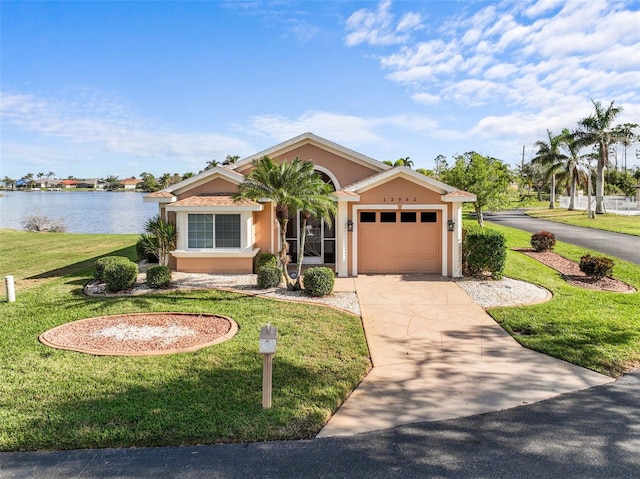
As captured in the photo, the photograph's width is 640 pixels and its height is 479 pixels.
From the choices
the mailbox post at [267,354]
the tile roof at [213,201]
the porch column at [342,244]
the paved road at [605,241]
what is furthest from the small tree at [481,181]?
the mailbox post at [267,354]

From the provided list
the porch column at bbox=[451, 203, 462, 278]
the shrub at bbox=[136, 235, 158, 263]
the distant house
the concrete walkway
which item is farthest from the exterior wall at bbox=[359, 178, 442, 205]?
the distant house

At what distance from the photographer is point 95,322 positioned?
1002cm

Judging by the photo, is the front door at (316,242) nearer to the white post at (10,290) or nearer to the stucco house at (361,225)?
the stucco house at (361,225)

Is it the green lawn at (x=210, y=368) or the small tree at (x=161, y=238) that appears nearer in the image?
the green lawn at (x=210, y=368)

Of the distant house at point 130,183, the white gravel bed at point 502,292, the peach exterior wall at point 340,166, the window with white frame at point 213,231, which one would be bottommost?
the white gravel bed at point 502,292

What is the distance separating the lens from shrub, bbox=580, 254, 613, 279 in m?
14.1

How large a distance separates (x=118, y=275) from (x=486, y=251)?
11762 mm

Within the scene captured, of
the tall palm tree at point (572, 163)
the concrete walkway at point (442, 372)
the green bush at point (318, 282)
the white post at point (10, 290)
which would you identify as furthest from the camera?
the tall palm tree at point (572, 163)

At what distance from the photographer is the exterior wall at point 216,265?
616 inches

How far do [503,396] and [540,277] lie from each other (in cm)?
971

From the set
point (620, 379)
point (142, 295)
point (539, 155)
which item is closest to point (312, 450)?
point (620, 379)

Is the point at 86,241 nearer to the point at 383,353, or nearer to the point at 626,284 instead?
the point at 383,353

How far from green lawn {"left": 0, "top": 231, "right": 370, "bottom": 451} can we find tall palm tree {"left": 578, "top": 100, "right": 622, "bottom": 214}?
40.4 meters

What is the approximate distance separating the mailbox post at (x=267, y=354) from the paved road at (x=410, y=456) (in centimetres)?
80
